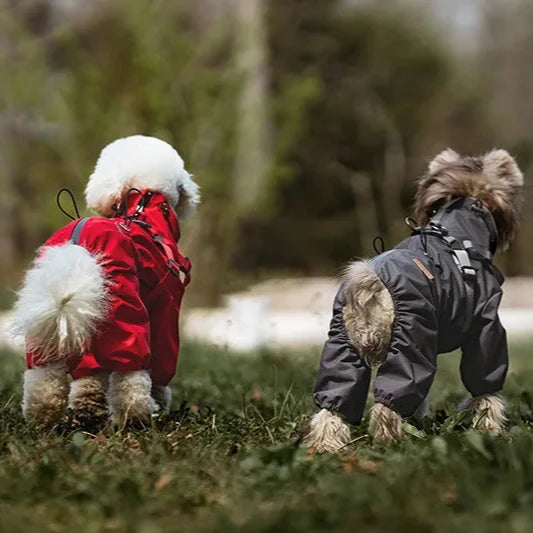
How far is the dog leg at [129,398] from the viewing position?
177 inches

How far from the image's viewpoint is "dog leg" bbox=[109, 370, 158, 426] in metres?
4.50

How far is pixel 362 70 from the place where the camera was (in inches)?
981

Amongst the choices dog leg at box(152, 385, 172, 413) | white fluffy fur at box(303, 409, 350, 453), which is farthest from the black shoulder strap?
white fluffy fur at box(303, 409, 350, 453)

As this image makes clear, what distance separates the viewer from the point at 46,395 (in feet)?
14.4

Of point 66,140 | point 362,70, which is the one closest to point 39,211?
point 66,140

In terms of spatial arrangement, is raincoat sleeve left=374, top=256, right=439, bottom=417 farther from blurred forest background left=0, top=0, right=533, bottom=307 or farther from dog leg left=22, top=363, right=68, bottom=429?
blurred forest background left=0, top=0, right=533, bottom=307

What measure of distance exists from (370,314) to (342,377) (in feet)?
0.98

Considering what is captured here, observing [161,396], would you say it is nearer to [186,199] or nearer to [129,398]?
[129,398]

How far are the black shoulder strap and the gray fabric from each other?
1206mm

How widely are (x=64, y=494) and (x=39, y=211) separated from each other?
693 inches

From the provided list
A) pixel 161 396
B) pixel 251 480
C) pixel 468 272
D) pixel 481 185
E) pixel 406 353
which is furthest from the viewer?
pixel 161 396

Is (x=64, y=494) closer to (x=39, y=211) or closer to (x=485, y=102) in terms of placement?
(x=39, y=211)

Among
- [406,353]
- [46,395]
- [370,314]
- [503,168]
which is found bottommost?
[46,395]

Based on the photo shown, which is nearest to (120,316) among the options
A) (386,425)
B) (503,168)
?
(386,425)
